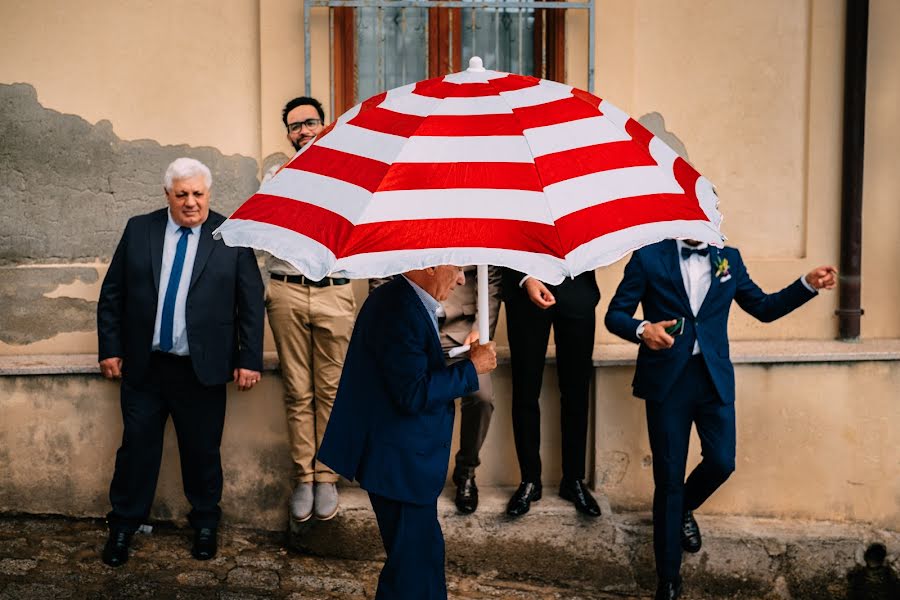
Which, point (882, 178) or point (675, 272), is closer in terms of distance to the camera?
point (675, 272)

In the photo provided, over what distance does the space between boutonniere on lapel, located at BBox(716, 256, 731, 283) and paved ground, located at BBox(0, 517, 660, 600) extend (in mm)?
1750

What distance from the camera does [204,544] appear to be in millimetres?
5199

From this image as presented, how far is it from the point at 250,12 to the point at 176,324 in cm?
204

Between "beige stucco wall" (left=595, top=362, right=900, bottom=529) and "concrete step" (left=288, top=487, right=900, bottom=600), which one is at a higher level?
"beige stucco wall" (left=595, top=362, right=900, bottom=529)

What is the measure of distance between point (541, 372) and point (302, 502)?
1408 millimetres

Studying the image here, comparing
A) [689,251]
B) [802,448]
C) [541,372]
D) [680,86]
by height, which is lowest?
[802,448]

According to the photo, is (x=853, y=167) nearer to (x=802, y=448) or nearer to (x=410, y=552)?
(x=802, y=448)

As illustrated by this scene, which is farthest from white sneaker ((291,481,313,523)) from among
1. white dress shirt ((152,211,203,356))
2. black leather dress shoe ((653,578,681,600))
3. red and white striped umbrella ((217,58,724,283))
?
red and white striped umbrella ((217,58,724,283))

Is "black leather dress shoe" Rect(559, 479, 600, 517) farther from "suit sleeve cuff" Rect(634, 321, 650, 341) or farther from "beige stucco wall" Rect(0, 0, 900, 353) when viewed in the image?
"beige stucco wall" Rect(0, 0, 900, 353)

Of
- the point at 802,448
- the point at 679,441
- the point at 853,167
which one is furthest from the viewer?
the point at 853,167

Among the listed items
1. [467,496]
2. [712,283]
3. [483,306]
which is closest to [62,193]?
[467,496]

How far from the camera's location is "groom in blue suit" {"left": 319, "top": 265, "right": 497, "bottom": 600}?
3.45 m

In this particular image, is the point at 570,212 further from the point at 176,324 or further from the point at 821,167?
the point at 821,167

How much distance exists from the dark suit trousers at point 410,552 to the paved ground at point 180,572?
1.43 m
